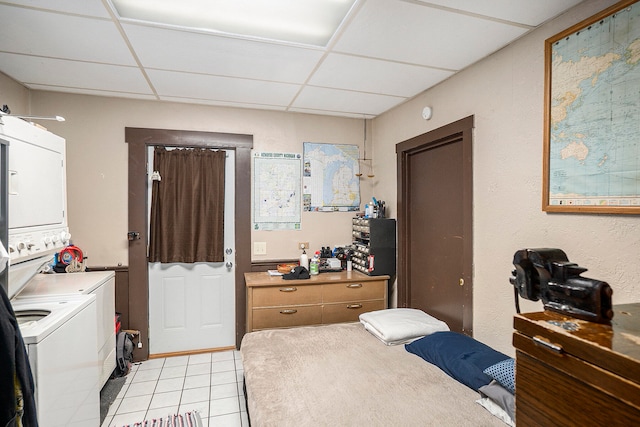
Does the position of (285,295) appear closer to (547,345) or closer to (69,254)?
(69,254)

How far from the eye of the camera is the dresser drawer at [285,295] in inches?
124

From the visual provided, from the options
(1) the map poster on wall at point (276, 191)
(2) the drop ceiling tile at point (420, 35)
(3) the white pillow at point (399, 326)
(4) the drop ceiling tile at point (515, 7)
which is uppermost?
(2) the drop ceiling tile at point (420, 35)

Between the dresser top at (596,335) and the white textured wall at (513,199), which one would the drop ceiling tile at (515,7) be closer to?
the white textured wall at (513,199)

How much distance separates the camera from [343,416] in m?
1.56

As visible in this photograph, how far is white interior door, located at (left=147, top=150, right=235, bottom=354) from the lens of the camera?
11.4ft

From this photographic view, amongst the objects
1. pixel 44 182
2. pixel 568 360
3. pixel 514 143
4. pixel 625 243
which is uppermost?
pixel 514 143

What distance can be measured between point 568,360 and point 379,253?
9.23 ft

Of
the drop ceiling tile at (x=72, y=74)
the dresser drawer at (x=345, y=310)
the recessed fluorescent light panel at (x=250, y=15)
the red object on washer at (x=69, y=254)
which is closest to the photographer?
the recessed fluorescent light panel at (x=250, y=15)

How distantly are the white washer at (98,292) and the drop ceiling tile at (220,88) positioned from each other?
1.69 metres

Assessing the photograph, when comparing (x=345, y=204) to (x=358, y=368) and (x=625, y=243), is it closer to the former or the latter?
(x=358, y=368)

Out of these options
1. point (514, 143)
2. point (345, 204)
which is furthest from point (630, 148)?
point (345, 204)

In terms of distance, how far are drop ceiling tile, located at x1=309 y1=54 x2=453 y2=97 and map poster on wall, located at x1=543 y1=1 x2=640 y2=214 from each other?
91cm

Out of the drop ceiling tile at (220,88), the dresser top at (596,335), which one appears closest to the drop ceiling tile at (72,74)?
the drop ceiling tile at (220,88)

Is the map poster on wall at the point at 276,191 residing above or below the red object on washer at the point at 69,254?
above
